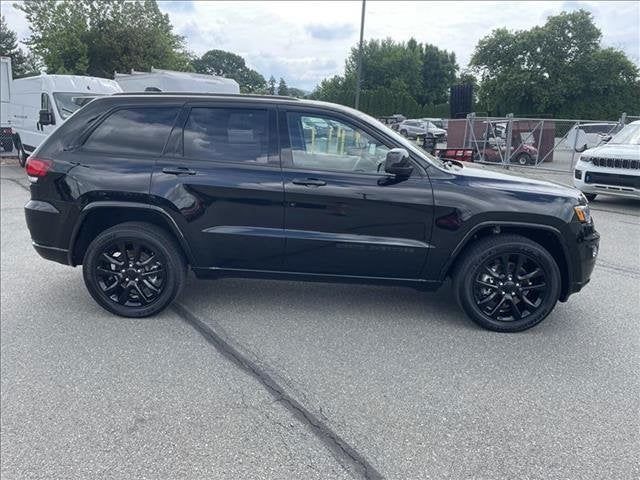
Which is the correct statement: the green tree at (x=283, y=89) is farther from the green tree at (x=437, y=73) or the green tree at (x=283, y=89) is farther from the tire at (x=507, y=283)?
the tire at (x=507, y=283)

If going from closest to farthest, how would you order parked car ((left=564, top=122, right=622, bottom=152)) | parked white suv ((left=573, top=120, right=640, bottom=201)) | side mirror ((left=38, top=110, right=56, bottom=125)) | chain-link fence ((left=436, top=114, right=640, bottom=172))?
parked white suv ((left=573, top=120, right=640, bottom=201))
side mirror ((left=38, top=110, right=56, bottom=125))
parked car ((left=564, top=122, right=622, bottom=152))
chain-link fence ((left=436, top=114, right=640, bottom=172))

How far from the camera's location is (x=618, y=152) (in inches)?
375

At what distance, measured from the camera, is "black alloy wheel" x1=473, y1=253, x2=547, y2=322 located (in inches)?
157

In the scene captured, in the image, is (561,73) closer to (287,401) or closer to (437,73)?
(437,73)

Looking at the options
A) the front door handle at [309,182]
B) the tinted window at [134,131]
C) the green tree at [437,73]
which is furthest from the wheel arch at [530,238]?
the green tree at [437,73]

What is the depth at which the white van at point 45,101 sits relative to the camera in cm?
1384

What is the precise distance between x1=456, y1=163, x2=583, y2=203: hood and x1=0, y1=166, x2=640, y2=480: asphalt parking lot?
110cm

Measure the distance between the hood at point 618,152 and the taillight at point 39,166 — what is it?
9468 millimetres

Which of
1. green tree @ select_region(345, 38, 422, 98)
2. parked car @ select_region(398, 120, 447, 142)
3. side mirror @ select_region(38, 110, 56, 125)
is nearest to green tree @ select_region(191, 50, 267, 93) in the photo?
green tree @ select_region(345, 38, 422, 98)

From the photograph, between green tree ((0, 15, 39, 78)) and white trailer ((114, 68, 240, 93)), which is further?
green tree ((0, 15, 39, 78))

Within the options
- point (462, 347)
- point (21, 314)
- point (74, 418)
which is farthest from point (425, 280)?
point (21, 314)

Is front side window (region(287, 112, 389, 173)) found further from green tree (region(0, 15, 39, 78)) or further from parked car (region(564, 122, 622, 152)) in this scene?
green tree (region(0, 15, 39, 78))

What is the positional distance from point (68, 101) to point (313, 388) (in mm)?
13797

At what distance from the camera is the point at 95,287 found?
418cm
